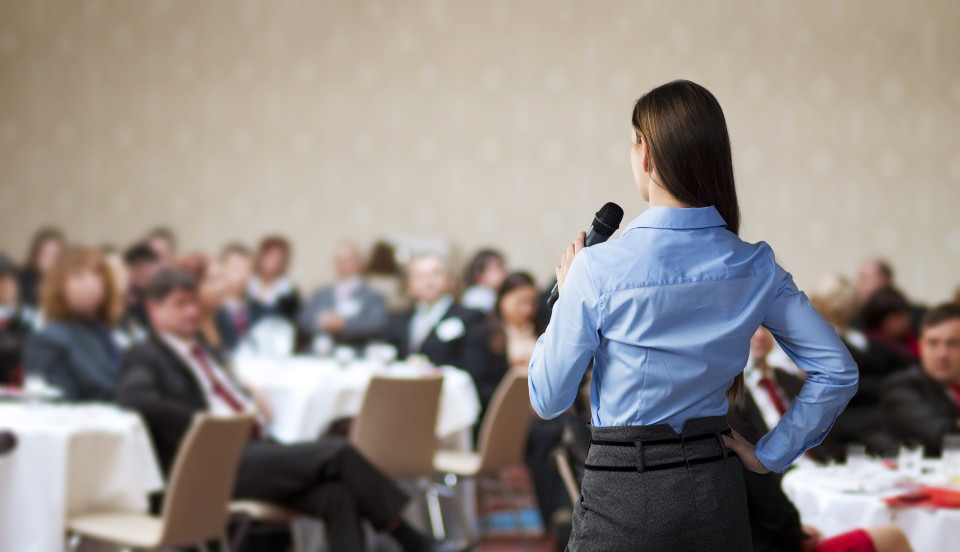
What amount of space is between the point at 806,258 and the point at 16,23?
24.8 ft

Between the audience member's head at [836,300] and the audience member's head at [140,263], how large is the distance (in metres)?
4.45

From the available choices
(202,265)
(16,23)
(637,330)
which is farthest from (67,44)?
(637,330)

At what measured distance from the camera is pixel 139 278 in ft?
26.4

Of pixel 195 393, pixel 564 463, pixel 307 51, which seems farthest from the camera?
pixel 307 51

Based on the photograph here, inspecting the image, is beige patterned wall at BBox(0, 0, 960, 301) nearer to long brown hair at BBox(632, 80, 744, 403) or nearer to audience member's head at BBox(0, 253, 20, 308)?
audience member's head at BBox(0, 253, 20, 308)

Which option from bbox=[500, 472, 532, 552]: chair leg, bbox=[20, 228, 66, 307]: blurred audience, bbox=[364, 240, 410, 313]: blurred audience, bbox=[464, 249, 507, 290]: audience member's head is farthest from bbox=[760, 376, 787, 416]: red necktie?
bbox=[20, 228, 66, 307]: blurred audience

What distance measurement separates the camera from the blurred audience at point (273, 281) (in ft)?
29.6

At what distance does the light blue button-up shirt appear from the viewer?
1.72m

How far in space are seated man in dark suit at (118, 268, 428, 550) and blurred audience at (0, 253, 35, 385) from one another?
1.91m

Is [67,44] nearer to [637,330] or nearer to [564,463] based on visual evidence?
[564,463]

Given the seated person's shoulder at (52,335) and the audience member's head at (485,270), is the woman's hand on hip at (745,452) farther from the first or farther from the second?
the audience member's head at (485,270)

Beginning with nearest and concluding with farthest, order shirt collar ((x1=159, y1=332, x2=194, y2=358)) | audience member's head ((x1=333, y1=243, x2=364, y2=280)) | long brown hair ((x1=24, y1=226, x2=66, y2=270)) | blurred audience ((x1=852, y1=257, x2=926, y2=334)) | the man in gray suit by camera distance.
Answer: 1. shirt collar ((x1=159, y1=332, x2=194, y2=358))
2. the man in gray suit
3. blurred audience ((x1=852, y1=257, x2=926, y2=334))
4. long brown hair ((x1=24, y1=226, x2=66, y2=270))
5. audience member's head ((x1=333, y1=243, x2=364, y2=280))

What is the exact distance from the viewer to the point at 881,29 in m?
9.38

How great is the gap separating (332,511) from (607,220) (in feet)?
9.15
